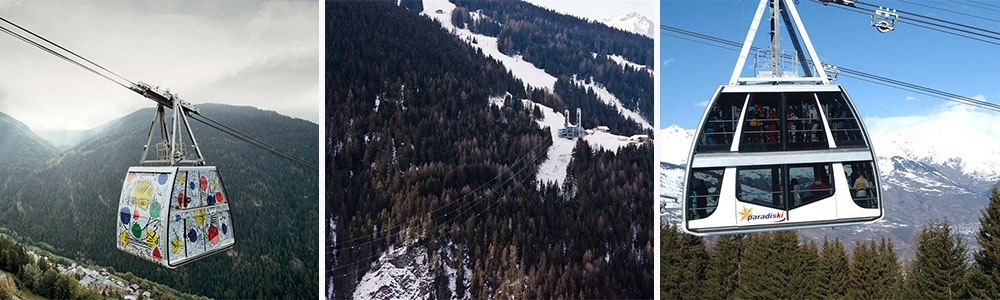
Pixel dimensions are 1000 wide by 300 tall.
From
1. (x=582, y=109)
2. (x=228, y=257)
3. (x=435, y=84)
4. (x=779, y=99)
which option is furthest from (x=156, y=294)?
(x=779, y=99)

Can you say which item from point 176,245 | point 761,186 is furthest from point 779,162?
point 176,245

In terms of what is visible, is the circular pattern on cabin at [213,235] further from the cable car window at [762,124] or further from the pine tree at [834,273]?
the pine tree at [834,273]

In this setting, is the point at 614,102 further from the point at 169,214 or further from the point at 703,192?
the point at 169,214

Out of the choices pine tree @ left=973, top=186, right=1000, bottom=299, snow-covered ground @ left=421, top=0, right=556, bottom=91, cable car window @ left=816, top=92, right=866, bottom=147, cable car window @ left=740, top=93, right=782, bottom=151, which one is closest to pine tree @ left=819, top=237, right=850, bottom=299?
pine tree @ left=973, top=186, right=1000, bottom=299

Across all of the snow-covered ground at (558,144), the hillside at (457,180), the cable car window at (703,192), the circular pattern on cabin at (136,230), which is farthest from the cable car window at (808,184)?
the circular pattern on cabin at (136,230)

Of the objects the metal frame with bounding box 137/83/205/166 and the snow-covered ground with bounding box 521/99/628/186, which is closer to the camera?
the metal frame with bounding box 137/83/205/166

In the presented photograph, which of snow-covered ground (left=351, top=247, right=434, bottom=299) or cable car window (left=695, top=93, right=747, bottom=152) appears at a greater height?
cable car window (left=695, top=93, right=747, bottom=152)

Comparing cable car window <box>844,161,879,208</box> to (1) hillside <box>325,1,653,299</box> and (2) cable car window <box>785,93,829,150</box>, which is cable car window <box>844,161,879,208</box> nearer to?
(2) cable car window <box>785,93,829,150</box>

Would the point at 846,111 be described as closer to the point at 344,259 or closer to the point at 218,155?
the point at 344,259
